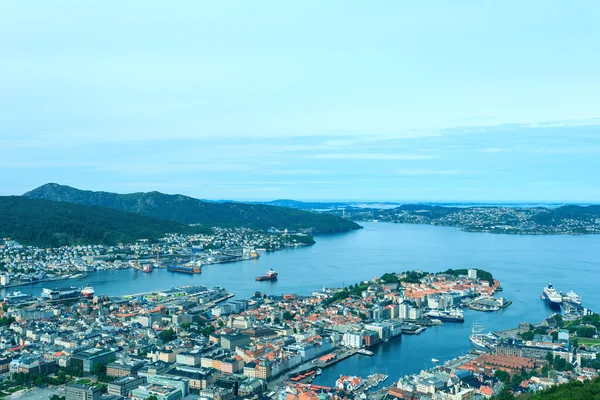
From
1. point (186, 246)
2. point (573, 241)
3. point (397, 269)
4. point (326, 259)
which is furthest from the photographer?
point (573, 241)

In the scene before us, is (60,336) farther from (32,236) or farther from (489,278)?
(32,236)

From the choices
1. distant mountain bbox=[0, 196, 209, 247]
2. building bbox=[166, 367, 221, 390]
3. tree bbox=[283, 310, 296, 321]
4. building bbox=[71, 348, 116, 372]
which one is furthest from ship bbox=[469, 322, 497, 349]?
distant mountain bbox=[0, 196, 209, 247]

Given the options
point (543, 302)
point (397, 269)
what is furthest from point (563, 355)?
point (397, 269)

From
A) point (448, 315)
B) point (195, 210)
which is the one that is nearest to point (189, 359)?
point (448, 315)

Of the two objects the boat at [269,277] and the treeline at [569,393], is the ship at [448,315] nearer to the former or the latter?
the treeline at [569,393]

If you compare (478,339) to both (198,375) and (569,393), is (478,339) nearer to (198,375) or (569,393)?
(569,393)

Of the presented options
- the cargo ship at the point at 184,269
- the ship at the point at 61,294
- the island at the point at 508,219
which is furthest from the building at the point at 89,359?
the island at the point at 508,219
